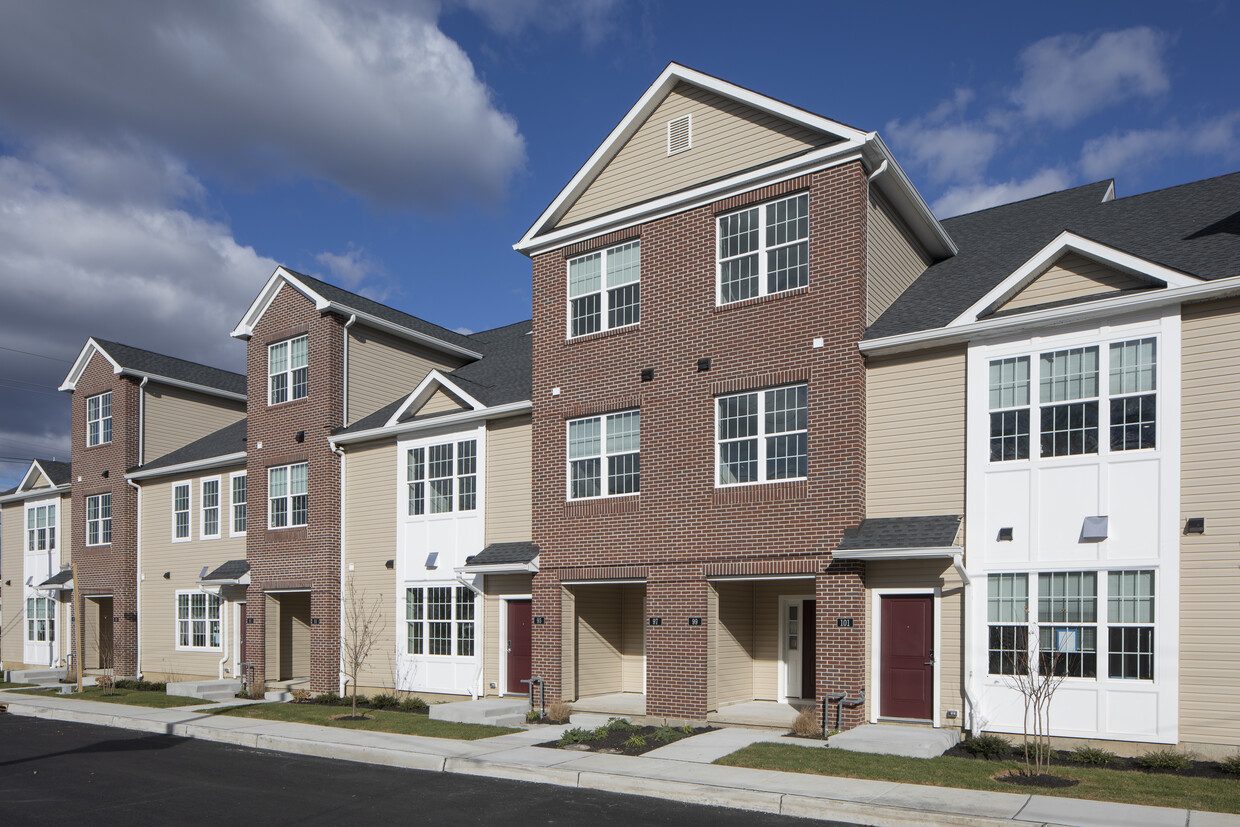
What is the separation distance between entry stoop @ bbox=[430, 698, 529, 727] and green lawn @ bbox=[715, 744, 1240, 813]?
5.39 meters

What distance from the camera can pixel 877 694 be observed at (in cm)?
1644

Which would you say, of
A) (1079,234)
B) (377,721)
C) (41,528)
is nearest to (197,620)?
(41,528)

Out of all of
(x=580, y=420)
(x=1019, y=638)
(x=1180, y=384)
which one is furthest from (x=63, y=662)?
(x=1180, y=384)

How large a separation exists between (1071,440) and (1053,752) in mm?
4621

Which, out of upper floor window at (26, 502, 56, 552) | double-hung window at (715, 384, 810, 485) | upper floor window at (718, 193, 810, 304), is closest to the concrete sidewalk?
double-hung window at (715, 384, 810, 485)

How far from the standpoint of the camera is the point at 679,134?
65.1 feet

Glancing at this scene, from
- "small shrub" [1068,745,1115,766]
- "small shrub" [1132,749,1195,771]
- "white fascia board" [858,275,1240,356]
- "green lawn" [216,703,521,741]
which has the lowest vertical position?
"green lawn" [216,703,521,741]

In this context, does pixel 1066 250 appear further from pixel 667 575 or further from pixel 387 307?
pixel 387 307

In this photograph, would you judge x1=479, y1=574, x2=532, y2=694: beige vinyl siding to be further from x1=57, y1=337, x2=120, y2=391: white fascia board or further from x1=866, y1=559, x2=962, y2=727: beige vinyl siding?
x1=57, y1=337, x2=120, y2=391: white fascia board

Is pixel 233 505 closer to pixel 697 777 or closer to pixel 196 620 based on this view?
pixel 196 620

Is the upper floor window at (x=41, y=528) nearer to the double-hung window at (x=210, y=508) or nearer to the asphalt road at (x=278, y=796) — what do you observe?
the double-hung window at (x=210, y=508)

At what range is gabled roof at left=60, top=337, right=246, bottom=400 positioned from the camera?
109 ft

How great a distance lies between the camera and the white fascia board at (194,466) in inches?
1143

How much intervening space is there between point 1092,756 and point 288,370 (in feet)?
71.3
